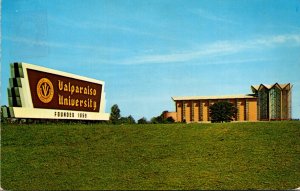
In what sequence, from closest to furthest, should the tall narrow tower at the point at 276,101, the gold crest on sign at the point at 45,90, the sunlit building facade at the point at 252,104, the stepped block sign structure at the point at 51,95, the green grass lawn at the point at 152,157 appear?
the green grass lawn at the point at 152,157 → the stepped block sign structure at the point at 51,95 → the gold crest on sign at the point at 45,90 → the tall narrow tower at the point at 276,101 → the sunlit building facade at the point at 252,104

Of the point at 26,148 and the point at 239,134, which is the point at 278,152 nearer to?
the point at 239,134

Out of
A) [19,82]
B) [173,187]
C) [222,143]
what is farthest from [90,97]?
[173,187]

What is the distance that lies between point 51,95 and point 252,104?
49.5m

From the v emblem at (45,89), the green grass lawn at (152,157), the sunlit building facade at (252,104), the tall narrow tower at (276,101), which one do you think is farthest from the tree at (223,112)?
the v emblem at (45,89)

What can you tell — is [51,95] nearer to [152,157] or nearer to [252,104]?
[152,157]

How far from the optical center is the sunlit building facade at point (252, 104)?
66125 mm

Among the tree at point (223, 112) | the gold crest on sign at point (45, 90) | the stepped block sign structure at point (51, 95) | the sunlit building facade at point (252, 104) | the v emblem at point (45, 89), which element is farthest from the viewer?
the sunlit building facade at point (252, 104)

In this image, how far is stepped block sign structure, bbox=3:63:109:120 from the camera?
74.2 ft

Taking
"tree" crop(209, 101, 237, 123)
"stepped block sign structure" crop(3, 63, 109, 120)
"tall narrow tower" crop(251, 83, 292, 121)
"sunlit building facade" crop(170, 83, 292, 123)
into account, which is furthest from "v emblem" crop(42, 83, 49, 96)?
"tall narrow tower" crop(251, 83, 292, 121)

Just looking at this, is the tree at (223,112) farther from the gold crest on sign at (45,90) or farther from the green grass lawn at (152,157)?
the gold crest on sign at (45,90)

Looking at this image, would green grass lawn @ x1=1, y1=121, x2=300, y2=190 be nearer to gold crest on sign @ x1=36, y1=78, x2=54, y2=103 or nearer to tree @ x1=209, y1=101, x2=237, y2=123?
gold crest on sign @ x1=36, y1=78, x2=54, y2=103

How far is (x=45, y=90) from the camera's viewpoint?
25.1 metres

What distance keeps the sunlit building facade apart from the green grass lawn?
43.4 metres

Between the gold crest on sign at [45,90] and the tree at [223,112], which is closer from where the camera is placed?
the gold crest on sign at [45,90]
